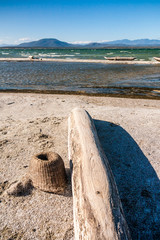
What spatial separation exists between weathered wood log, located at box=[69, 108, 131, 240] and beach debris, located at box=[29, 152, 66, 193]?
0.87 ft

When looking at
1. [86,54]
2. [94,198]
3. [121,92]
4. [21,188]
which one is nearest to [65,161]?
[21,188]

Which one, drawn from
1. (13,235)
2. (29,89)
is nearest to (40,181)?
(13,235)

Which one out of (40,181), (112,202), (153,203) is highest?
(112,202)

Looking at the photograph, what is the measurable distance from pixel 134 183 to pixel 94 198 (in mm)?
1304

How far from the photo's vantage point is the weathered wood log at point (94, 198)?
6.97 feet

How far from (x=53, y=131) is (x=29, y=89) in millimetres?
6325

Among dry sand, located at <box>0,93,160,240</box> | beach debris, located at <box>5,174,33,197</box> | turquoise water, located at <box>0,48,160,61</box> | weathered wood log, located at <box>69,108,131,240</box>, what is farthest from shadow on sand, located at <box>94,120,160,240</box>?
turquoise water, located at <box>0,48,160,61</box>

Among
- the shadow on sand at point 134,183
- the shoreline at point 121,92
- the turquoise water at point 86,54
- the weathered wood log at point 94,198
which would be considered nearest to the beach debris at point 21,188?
the weathered wood log at point 94,198

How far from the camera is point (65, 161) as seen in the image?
3.98 metres

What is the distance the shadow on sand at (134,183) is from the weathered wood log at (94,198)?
0.59m

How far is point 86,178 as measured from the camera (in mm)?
2701

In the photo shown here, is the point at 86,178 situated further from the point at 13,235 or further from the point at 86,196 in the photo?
the point at 13,235

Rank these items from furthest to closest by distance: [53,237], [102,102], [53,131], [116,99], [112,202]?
1. [116,99]
2. [102,102]
3. [53,131]
4. [53,237]
5. [112,202]

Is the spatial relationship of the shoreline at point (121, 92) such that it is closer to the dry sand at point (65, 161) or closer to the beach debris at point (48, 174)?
the dry sand at point (65, 161)
